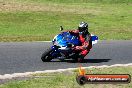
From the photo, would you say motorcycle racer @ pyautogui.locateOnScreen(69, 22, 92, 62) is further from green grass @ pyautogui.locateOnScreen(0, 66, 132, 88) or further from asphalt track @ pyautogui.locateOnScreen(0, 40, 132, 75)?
green grass @ pyautogui.locateOnScreen(0, 66, 132, 88)

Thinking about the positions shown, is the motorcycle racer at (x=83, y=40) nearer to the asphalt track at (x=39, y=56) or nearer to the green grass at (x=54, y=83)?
the asphalt track at (x=39, y=56)

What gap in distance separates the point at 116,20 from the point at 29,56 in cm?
2115

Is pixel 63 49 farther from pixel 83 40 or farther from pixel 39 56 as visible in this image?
pixel 39 56

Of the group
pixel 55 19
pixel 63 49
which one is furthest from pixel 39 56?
pixel 55 19

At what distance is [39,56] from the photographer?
56.5ft

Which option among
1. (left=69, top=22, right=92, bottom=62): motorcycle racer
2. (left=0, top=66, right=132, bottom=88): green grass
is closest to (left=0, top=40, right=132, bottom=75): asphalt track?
(left=69, top=22, right=92, bottom=62): motorcycle racer

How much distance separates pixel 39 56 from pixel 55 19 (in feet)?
60.7

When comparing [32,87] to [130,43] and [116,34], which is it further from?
[116,34]

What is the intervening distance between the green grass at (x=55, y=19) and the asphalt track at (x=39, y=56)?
279 centimetres

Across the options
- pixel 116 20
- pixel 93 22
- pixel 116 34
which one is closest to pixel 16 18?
pixel 93 22

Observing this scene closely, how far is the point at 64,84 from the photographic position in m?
11.6

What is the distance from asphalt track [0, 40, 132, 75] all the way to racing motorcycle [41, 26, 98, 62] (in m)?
0.20

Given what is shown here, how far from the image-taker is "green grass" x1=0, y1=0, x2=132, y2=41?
26.8 metres

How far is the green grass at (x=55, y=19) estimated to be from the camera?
26794 mm
